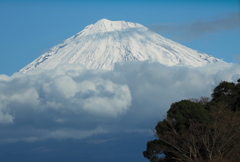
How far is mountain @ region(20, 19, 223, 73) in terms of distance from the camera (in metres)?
140

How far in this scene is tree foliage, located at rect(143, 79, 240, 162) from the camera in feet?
117

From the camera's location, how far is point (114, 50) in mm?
145375

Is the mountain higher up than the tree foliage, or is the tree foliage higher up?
the mountain

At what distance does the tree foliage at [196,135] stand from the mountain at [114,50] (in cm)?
9340

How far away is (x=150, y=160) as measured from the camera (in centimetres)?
4044

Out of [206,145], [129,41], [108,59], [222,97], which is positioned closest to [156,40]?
[129,41]

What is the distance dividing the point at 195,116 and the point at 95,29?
399ft

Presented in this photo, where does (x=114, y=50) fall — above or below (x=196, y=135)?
above

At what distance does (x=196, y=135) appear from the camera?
37969 mm

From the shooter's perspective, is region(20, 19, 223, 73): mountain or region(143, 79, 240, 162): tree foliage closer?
region(143, 79, 240, 162): tree foliage

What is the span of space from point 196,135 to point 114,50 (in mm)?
108290

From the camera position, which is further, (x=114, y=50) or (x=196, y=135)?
(x=114, y=50)

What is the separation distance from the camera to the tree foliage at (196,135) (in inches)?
1403

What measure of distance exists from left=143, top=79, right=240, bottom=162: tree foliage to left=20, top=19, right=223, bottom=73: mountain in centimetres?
9340
